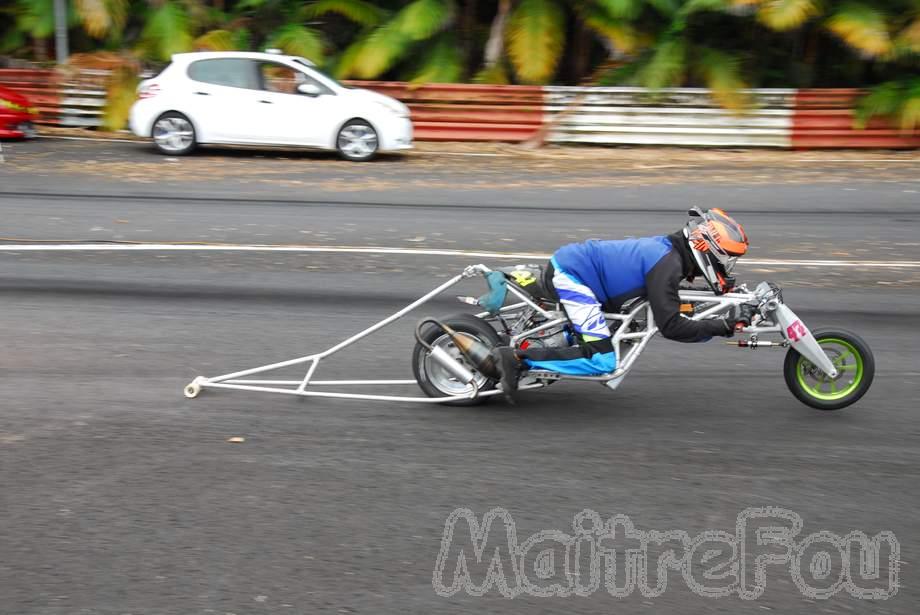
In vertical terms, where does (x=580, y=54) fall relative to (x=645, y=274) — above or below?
above

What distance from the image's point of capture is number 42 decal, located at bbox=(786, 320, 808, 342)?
6.77 m

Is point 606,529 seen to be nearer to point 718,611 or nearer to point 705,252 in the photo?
point 718,611

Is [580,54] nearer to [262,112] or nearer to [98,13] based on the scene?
[262,112]

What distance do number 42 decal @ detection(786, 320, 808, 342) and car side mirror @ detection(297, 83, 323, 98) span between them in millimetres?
11704

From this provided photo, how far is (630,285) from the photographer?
6746 millimetres

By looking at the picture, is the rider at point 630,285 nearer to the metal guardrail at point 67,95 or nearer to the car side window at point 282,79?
the car side window at point 282,79

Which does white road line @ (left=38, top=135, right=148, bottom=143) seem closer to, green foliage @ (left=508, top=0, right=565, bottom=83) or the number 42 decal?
green foliage @ (left=508, top=0, right=565, bottom=83)

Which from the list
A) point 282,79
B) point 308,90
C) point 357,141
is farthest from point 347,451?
point 282,79

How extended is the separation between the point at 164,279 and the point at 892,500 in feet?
22.7

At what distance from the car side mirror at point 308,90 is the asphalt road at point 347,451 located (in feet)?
21.6

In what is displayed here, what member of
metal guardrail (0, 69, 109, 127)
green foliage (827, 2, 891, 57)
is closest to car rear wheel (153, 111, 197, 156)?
metal guardrail (0, 69, 109, 127)

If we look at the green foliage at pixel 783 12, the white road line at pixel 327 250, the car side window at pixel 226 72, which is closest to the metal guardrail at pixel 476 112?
the car side window at pixel 226 72

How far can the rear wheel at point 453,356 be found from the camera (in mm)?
6883

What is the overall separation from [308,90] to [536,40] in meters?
4.82
